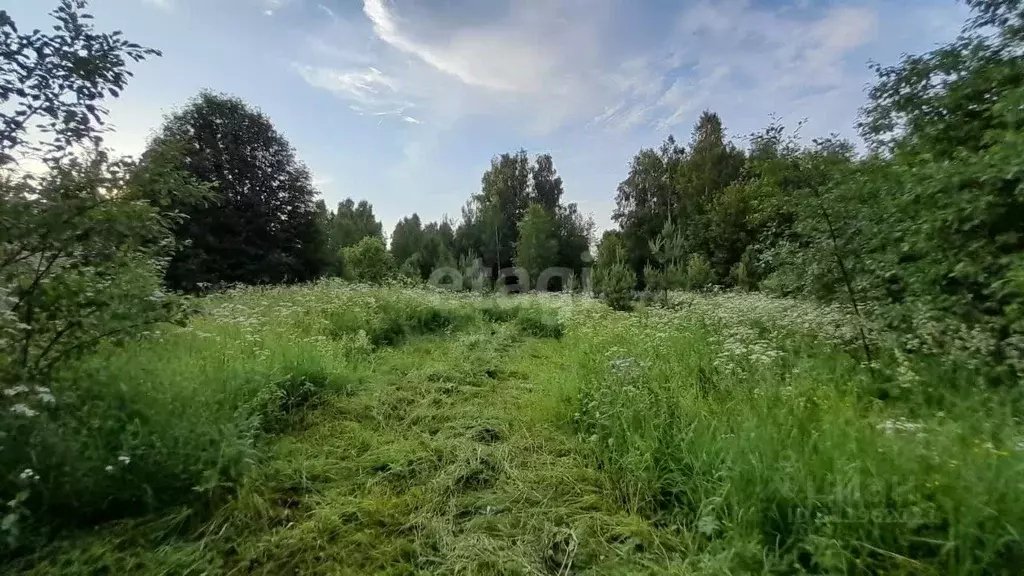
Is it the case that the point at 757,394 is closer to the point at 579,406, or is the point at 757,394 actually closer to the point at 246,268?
the point at 579,406

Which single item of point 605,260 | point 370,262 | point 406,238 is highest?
point 406,238

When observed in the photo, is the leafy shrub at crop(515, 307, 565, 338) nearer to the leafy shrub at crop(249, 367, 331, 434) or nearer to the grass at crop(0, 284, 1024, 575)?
the grass at crop(0, 284, 1024, 575)

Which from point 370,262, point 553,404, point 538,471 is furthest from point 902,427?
point 370,262

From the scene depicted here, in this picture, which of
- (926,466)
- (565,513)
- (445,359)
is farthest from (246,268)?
(926,466)

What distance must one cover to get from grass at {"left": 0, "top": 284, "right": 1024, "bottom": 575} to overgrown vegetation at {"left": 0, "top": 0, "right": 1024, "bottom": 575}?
16mm

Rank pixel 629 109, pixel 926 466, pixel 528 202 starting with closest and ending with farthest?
pixel 926 466, pixel 629 109, pixel 528 202

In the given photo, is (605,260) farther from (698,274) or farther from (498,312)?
(498,312)

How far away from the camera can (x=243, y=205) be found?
15.4 metres

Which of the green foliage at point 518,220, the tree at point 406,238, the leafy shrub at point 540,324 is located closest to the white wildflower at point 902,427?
the leafy shrub at point 540,324

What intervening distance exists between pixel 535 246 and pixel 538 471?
2177 centimetres

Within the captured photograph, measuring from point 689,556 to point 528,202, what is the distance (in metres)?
29.9

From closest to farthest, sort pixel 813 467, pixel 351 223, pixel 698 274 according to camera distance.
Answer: pixel 813 467, pixel 698 274, pixel 351 223

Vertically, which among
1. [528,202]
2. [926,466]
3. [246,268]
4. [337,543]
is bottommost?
[337,543]

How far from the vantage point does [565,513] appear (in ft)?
6.93
